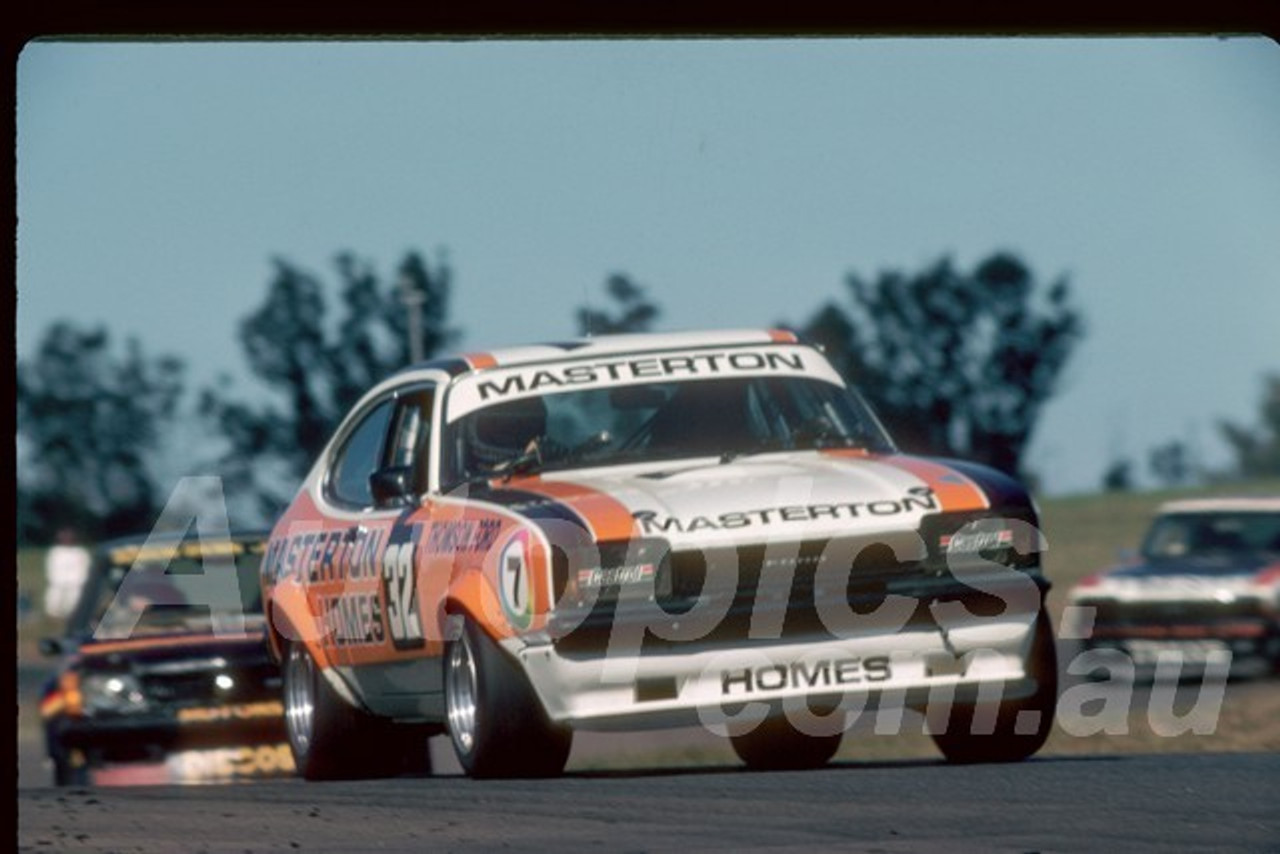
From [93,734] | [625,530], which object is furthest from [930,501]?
[93,734]

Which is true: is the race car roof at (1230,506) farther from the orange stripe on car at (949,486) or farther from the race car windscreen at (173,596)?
the orange stripe on car at (949,486)

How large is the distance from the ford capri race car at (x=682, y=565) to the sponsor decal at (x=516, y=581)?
10 mm

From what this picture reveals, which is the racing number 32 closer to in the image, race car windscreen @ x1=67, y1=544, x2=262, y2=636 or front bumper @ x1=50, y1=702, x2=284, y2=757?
front bumper @ x1=50, y1=702, x2=284, y2=757

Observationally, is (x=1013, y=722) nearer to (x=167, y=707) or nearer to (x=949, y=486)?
(x=949, y=486)

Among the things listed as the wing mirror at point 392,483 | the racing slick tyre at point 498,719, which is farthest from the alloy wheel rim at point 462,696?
the wing mirror at point 392,483

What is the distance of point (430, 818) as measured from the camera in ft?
23.9

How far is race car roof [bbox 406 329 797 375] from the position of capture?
9.57 meters

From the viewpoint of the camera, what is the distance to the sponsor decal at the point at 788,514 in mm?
8250

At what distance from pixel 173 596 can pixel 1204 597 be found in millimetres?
10133

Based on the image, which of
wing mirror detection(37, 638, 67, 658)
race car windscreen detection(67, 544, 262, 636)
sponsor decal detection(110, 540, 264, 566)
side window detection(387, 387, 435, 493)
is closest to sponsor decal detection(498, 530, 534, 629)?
side window detection(387, 387, 435, 493)

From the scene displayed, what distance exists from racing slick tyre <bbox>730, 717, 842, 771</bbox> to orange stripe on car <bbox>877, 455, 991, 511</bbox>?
5.45ft

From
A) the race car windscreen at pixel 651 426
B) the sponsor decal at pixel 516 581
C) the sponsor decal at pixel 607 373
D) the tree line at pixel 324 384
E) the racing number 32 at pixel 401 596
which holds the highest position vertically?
the sponsor decal at pixel 607 373

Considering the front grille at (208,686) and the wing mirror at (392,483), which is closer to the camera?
the wing mirror at (392,483)

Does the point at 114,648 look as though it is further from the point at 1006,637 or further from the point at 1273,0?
the point at 1273,0
